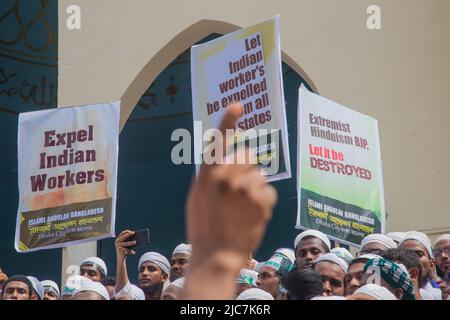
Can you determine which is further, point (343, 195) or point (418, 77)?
point (418, 77)

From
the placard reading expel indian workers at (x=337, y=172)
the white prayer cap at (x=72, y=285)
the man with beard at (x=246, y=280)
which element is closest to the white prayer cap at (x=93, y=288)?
the white prayer cap at (x=72, y=285)

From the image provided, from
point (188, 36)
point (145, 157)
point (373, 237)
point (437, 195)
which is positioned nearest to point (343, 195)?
point (373, 237)

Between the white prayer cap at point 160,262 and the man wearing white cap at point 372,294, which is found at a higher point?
the white prayer cap at point 160,262

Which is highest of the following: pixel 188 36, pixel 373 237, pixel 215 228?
pixel 188 36

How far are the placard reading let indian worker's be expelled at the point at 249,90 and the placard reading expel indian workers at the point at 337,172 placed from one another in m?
0.27

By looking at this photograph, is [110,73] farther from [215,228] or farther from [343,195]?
[215,228]

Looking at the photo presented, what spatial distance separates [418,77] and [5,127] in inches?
212

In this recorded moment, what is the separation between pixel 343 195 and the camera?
7031mm

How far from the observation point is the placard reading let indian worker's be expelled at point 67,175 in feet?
23.4

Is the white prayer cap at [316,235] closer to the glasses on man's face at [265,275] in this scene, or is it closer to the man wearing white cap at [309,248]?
the man wearing white cap at [309,248]

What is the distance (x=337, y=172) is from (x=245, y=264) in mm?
2140

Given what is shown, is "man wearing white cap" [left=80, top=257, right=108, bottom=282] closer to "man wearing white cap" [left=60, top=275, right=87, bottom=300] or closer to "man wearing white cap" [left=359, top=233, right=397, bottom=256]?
"man wearing white cap" [left=60, top=275, right=87, bottom=300]

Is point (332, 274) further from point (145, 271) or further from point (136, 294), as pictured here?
point (145, 271)

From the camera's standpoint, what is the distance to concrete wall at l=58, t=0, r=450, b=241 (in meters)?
9.20
